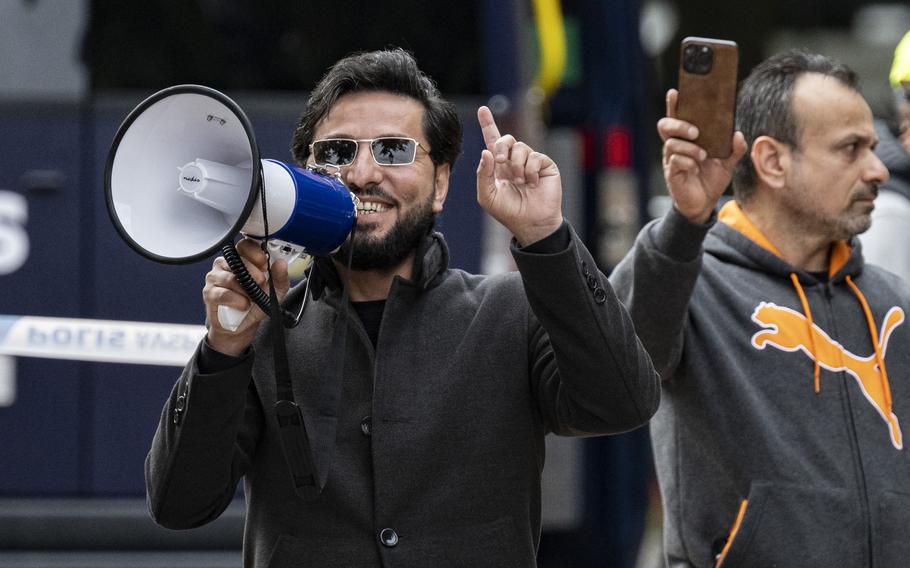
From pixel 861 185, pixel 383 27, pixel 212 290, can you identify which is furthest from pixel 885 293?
pixel 383 27

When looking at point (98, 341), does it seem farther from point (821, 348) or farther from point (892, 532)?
point (892, 532)

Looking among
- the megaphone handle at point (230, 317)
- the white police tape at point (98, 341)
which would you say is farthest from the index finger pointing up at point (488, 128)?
the white police tape at point (98, 341)

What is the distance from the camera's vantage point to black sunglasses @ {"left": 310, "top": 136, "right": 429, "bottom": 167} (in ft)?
9.03

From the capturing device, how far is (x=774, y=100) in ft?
11.2

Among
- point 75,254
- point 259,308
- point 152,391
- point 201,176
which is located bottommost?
point 152,391

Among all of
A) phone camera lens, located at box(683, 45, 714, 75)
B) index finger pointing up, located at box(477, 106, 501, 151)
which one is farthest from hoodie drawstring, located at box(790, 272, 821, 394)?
index finger pointing up, located at box(477, 106, 501, 151)

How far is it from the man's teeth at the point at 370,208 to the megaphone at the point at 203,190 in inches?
4.8

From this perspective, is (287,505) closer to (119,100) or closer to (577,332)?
(577,332)

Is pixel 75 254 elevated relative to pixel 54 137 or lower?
lower

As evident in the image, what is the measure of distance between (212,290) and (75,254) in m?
2.52

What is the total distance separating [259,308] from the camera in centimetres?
252

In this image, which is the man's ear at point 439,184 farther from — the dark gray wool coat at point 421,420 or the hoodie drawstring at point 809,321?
the hoodie drawstring at point 809,321

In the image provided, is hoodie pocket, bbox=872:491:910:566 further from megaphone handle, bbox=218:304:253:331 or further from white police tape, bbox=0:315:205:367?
white police tape, bbox=0:315:205:367

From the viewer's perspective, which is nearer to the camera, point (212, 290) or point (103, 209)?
point (212, 290)
